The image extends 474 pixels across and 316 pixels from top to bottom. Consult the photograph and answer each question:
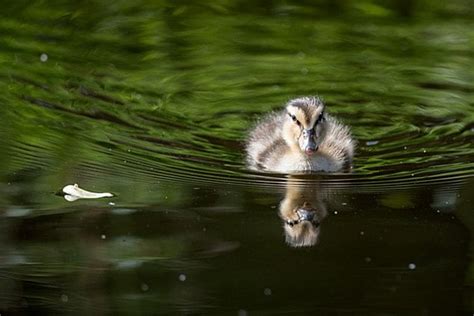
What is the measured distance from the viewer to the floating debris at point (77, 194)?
5453 mm

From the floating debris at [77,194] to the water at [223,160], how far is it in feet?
0.22

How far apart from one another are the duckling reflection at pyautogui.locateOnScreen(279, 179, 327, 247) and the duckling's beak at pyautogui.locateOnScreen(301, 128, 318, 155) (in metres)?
0.30

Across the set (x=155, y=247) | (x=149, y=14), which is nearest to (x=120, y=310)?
(x=155, y=247)

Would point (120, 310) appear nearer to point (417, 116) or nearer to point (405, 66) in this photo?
point (417, 116)

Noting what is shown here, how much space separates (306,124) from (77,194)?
52.5 inches

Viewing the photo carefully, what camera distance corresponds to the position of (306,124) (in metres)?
Result: 6.31

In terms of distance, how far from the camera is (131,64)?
7.50 m

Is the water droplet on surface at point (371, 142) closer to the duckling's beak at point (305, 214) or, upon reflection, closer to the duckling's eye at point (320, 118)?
the duckling's eye at point (320, 118)

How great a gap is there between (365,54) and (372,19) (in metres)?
0.66

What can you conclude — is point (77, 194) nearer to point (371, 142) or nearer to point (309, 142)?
point (309, 142)

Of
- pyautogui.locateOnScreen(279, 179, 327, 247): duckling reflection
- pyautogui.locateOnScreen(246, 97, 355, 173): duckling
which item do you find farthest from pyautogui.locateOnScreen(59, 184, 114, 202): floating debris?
pyautogui.locateOnScreen(246, 97, 355, 173): duckling

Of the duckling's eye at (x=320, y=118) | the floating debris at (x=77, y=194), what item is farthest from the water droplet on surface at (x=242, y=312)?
the duckling's eye at (x=320, y=118)

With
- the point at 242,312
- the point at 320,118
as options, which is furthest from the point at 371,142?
the point at 242,312

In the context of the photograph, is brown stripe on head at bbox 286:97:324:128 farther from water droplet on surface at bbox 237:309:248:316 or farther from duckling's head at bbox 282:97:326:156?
water droplet on surface at bbox 237:309:248:316
